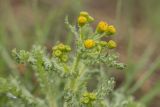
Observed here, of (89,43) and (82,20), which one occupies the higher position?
(82,20)

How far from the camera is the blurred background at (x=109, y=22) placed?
3.04 meters

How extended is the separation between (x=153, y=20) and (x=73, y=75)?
87.1 inches

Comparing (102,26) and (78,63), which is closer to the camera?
(102,26)

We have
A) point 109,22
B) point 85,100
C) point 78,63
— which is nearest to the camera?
point 85,100

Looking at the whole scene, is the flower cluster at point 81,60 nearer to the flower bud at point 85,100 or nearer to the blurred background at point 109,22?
the flower bud at point 85,100

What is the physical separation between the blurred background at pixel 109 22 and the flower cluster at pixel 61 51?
2.92 feet

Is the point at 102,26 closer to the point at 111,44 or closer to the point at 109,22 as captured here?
the point at 111,44

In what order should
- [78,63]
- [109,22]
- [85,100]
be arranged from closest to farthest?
[85,100] → [78,63] → [109,22]

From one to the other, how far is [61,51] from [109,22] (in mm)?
2279

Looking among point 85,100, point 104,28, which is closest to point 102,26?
point 104,28

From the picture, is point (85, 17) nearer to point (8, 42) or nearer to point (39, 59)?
point (39, 59)

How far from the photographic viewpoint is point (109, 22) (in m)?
4.22

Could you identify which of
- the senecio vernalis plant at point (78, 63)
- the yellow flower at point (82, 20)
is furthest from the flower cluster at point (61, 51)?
the yellow flower at point (82, 20)

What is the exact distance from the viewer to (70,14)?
4.03m
